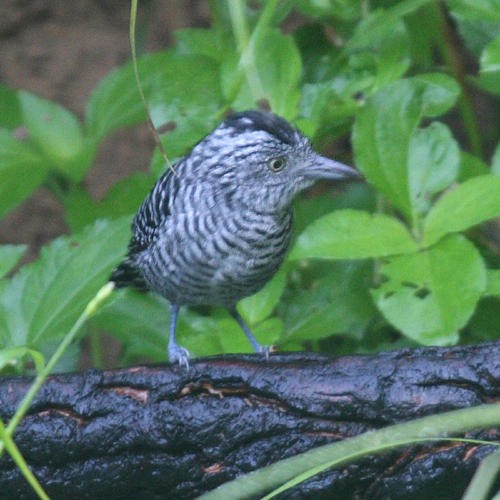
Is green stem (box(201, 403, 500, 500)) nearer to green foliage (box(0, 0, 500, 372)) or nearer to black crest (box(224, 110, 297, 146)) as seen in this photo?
green foliage (box(0, 0, 500, 372))

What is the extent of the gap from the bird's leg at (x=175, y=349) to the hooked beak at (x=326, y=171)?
0.57m

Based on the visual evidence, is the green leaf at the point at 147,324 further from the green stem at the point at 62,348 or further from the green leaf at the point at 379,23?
the green stem at the point at 62,348

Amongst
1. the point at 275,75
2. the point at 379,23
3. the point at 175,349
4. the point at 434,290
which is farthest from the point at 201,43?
the point at 434,290

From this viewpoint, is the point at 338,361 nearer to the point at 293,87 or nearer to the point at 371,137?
the point at 371,137

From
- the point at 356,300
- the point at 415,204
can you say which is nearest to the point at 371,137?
the point at 415,204

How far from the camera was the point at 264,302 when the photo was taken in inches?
129

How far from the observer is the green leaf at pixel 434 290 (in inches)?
111

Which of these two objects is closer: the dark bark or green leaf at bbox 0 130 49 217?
the dark bark

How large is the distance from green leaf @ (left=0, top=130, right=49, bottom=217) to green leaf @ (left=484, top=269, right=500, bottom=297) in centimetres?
146

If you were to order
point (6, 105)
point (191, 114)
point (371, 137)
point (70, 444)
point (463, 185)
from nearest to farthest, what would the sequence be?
point (70, 444), point (463, 185), point (371, 137), point (191, 114), point (6, 105)

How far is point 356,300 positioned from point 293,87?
2.19 ft

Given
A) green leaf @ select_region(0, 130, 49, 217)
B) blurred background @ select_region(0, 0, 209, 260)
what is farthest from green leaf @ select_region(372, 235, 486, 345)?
blurred background @ select_region(0, 0, 209, 260)

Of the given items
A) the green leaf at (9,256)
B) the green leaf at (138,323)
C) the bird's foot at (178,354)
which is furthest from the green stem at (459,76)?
the green leaf at (9,256)

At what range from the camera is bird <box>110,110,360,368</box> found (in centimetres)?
290
